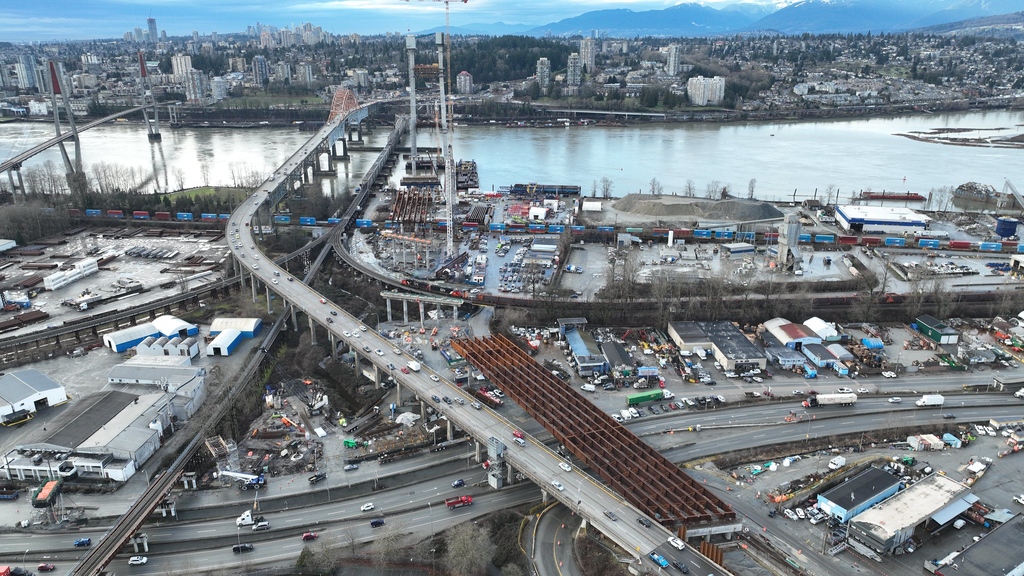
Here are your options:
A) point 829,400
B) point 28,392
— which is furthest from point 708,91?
point 28,392

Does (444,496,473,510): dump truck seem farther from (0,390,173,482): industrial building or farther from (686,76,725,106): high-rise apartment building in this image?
(686,76,725,106): high-rise apartment building

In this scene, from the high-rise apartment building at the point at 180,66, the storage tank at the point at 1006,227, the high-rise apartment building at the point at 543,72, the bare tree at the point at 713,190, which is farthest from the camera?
the high-rise apartment building at the point at 180,66

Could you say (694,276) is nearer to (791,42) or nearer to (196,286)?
(196,286)

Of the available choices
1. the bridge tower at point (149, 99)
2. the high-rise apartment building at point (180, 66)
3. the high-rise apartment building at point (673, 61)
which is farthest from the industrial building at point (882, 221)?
the high-rise apartment building at point (180, 66)

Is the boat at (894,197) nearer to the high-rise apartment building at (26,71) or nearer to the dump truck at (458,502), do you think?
the dump truck at (458,502)

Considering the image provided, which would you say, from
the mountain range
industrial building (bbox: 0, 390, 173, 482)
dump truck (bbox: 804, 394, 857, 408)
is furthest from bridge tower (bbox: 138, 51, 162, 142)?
the mountain range

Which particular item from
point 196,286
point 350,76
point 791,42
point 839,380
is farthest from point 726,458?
point 791,42

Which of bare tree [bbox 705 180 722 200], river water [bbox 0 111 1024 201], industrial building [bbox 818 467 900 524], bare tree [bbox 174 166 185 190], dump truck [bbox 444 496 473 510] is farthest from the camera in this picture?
river water [bbox 0 111 1024 201]
